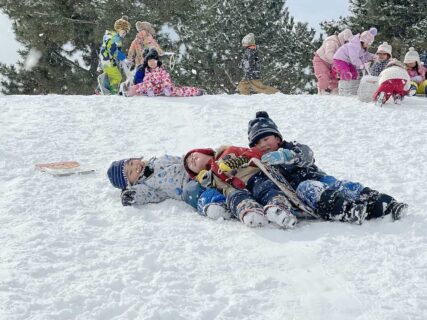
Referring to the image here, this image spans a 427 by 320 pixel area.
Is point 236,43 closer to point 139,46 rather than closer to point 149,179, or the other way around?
point 139,46

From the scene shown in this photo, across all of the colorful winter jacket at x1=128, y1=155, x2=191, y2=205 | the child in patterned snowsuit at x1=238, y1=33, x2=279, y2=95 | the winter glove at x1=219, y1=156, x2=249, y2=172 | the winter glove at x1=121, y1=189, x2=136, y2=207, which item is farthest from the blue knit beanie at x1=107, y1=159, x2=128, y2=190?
the child in patterned snowsuit at x1=238, y1=33, x2=279, y2=95

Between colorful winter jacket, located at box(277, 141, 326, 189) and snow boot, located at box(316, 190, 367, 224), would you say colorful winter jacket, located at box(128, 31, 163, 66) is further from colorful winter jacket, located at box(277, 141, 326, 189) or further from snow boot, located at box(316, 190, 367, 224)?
snow boot, located at box(316, 190, 367, 224)

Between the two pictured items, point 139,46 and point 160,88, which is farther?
point 139,46

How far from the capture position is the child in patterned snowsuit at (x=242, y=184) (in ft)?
10.3

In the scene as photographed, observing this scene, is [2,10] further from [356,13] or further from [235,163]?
[235,163]

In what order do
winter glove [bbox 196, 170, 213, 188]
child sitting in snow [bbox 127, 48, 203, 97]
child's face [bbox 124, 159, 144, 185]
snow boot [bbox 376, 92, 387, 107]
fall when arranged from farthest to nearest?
child sitting in snow [bbox 127, 48, 203, 97] → snow boot [bbox 376, 92, 387, 107] → child's face [bbox 124, 159, 144, 185] → winter glove [bbox 196, 170, 213, 188]

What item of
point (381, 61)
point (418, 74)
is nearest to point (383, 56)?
point (381, 61)

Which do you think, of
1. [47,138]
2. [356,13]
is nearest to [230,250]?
[47,138]

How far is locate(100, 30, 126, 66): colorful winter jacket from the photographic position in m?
10.3

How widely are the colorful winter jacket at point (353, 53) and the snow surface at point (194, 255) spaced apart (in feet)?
11.5

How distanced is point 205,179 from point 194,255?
40.1 inches

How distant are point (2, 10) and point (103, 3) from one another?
4477 millimetres

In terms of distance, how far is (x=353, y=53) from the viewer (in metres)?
8.70

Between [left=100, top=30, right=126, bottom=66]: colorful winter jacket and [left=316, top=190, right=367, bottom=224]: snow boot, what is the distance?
7.97 metres
